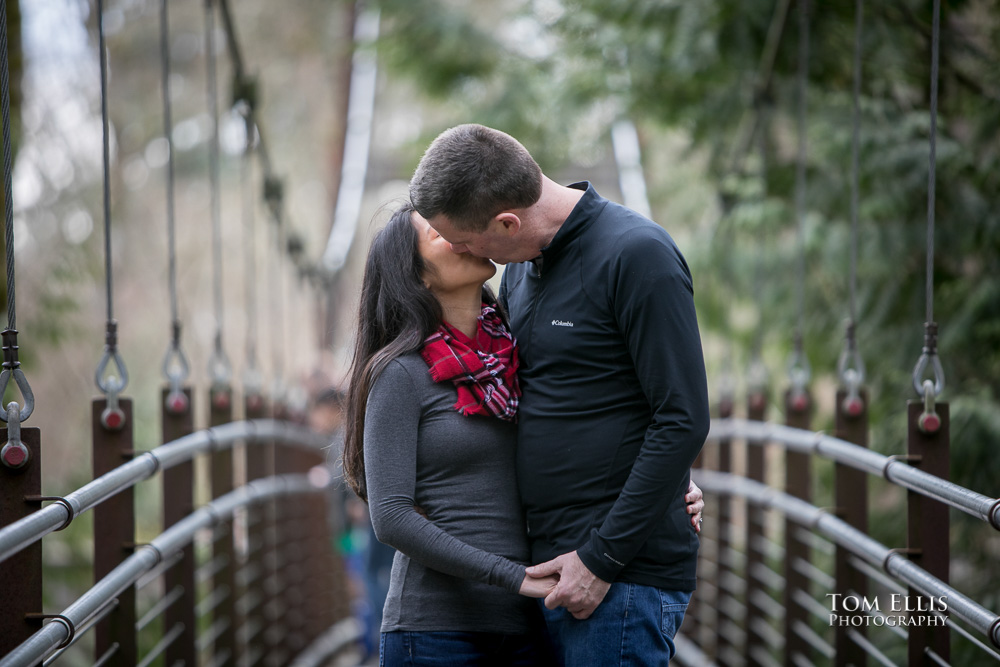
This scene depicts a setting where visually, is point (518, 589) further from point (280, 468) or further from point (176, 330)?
point (280, 468)

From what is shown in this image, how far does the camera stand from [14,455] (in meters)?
1.37

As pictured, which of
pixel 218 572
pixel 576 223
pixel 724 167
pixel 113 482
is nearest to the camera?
pixel 576 223

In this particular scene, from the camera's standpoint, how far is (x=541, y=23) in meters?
4.07

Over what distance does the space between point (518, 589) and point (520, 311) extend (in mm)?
449

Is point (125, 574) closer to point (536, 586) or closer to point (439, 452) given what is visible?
point (439, 452)

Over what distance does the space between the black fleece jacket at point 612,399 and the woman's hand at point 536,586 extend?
2.3 inches

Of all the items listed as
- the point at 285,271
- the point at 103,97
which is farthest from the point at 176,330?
the point at 285,271

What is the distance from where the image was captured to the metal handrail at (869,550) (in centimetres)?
135

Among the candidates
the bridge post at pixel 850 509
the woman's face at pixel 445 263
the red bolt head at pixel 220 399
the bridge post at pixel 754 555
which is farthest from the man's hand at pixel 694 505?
the red bolt head at pixel 220 399

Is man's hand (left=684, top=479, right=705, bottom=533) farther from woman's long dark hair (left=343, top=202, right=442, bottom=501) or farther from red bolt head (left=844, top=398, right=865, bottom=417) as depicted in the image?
red bolt head (left=844, top=398, right=865, bottom=417)

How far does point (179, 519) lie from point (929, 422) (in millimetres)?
1703

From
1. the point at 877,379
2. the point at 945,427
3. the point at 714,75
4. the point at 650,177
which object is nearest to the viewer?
the point at 945,427

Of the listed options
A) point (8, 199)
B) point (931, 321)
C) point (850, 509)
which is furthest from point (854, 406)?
point (8, 199)

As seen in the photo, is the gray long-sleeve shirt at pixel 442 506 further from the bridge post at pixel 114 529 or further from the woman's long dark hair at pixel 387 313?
the bridge post at pixel 114 529
